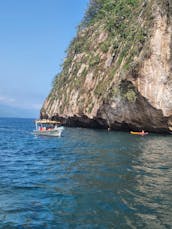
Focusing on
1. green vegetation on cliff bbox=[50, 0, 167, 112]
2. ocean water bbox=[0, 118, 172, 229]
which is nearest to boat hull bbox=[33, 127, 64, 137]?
green vegetation on cliff bbox=[50, 0, 167, 112]

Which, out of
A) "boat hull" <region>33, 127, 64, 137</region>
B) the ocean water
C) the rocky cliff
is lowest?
the ocean water

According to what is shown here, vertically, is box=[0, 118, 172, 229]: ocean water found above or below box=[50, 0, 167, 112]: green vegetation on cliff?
below

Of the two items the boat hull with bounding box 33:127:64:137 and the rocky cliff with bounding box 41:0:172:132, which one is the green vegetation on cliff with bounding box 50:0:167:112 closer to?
the rocky cliff with bounding box 41:0:172:132

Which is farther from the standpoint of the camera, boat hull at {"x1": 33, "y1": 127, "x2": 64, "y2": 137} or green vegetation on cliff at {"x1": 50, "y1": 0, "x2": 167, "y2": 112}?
green vegetation on cliff at {"x1": 50, "y1": 0, "x2": 167, "y2": 112}

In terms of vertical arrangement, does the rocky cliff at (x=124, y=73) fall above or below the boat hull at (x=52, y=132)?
above

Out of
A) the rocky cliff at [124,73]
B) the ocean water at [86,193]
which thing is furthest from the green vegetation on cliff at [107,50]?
the ocean water at [86,193]

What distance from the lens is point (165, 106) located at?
50562 mm

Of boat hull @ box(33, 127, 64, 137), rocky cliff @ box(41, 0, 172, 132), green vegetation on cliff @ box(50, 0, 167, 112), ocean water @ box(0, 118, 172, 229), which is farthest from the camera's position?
green vegetation on cliff @ box(50, 0, 167, 112)

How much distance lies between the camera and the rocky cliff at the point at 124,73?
172 feet

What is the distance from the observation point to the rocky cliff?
172ft

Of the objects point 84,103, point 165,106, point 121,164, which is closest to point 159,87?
point 165,106

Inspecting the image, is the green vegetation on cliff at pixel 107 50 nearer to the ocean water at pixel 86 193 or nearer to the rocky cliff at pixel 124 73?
the rocky cliff at pixel 124 73

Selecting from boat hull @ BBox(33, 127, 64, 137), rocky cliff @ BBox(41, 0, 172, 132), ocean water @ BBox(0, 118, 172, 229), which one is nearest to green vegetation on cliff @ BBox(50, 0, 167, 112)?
rocky cliff @ BBox(41, 0, 172, 132)

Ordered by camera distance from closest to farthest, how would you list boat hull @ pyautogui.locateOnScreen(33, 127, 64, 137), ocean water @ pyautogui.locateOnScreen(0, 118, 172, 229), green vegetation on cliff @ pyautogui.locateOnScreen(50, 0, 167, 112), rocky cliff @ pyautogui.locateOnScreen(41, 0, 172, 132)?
ocean water @ pyautogui.locateOnScreen(0, 118, 172, 229)
rocky cliff @ pyautogui.locateOnScreen(41, 0, 172, 132)
boat hull @ pyautogui.locateOnScreen(33, 127, 64, 137)
green vegetation on cliff @ pyautogui.locateOnScreen(50, 0, 167, 112)
